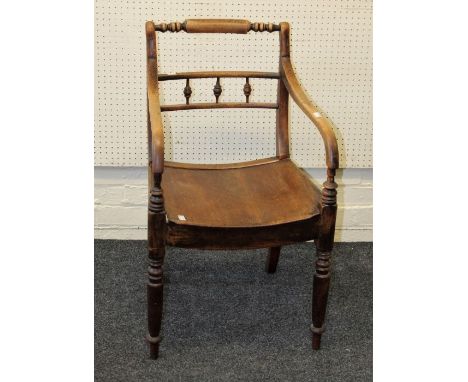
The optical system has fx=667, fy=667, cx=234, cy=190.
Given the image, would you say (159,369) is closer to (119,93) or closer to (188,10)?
(119,93)

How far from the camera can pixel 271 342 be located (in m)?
1.89

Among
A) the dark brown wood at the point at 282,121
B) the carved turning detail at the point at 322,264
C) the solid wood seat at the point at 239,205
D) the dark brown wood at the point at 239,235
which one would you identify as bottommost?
the carved turning detail at the point at 322,264

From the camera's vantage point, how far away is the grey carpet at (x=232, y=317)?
5.81 feet

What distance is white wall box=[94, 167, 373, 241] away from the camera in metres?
2.43

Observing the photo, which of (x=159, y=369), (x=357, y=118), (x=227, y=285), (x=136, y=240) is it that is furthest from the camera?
(x=136, y=240)

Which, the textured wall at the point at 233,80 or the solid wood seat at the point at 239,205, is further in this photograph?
the textured wall at the point at 233,80

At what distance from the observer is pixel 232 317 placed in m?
2.00

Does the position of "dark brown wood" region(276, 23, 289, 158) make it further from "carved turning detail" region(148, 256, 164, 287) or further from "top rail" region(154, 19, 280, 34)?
"carved turning detail" region(148, 256, 164, 287)

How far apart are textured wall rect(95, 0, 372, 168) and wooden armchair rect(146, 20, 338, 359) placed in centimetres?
31

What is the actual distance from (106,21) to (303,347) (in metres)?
1.21

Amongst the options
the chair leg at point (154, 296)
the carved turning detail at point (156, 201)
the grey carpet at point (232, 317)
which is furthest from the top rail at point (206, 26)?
the grey carpet at point (232, 317)

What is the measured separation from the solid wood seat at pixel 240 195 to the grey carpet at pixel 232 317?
411 millimetres

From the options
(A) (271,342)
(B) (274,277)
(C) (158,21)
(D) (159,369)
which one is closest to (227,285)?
(B) (274,277)

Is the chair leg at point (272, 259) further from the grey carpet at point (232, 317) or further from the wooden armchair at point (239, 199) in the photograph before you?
the wooden armchair at point (239, 199)
